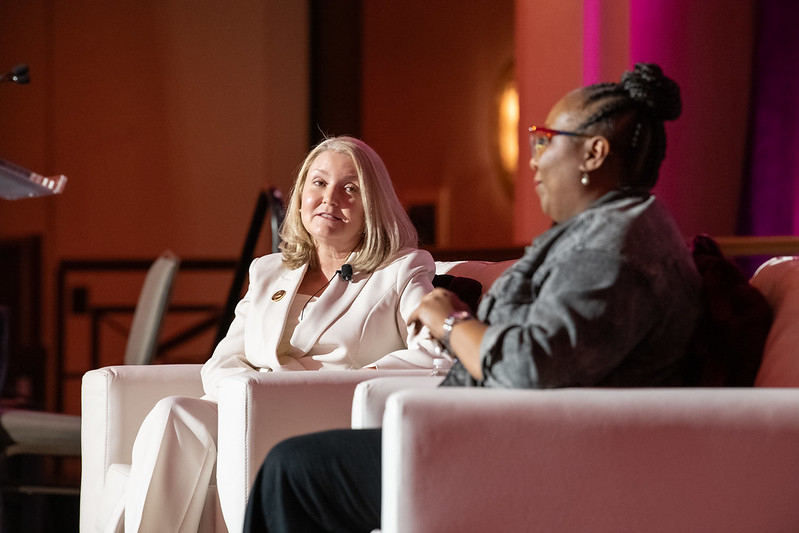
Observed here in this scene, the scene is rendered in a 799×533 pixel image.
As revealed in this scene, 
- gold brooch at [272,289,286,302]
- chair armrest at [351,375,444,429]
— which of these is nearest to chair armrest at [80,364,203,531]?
gold brooch at [272,289,286,302]

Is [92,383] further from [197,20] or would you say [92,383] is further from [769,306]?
[197,20]

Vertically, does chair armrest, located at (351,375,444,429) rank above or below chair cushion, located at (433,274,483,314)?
below

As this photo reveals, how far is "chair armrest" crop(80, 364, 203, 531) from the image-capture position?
2432 millimetres

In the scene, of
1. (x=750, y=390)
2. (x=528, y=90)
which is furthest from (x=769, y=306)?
(x=528, y=90)

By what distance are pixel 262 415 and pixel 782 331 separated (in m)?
0.96

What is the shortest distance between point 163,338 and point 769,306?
5611 millimetres

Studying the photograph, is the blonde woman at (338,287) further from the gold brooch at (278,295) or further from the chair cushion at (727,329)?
the chair cushion at (727,329)

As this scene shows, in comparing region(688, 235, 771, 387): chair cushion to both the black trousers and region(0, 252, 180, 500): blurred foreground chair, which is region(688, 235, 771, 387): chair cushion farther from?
region(0, 252, 180, 500): blurred foreground chair

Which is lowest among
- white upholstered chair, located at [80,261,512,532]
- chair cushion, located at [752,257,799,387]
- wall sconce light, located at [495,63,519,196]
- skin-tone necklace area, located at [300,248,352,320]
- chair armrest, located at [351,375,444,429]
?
white upholstered chair, located at [80,261,512,532]

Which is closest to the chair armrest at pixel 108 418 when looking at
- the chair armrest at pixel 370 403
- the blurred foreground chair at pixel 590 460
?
the chair armrest at pixel 370 403

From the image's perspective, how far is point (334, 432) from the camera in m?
1.60

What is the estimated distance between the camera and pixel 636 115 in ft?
5.34

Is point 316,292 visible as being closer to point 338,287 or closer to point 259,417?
point 338,287

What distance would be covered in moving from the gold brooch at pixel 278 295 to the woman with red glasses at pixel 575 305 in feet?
3.06
